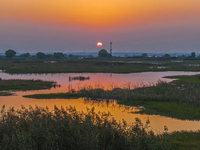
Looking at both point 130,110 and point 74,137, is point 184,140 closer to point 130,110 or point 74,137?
point 74,137

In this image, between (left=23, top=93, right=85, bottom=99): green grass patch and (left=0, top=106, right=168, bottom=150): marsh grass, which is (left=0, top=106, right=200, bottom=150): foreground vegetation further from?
(left=23, top=93, right=85, bottom=99): green grass patch

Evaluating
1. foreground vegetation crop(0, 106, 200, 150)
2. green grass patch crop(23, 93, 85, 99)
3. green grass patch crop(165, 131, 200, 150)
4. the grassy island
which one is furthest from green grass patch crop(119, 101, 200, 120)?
green grass patch crop(23, 93, 85, 99)

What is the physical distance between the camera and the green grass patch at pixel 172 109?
1766 cm

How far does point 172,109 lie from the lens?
1933 centimetres

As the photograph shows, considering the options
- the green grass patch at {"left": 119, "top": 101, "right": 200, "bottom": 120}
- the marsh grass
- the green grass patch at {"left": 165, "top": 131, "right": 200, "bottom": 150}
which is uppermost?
the marsh grass

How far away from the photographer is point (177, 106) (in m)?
20.0

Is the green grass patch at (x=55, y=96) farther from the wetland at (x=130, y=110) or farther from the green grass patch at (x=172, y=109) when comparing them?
the green grass patch at (x=172, y=109)

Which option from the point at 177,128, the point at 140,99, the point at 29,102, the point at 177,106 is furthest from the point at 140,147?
the point at 29,102

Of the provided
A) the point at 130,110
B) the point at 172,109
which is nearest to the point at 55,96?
the point at 130,110

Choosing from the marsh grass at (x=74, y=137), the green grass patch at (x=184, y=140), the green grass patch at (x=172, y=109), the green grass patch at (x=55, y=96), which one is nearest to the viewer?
the marsh grass at (x=74, y=137)

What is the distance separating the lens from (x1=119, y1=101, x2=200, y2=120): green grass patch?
→ 17.7m

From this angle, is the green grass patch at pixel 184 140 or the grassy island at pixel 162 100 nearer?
the green grass patch at pixel 184 140

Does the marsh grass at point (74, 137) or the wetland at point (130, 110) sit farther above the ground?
the marsh grass at point (74, 137)

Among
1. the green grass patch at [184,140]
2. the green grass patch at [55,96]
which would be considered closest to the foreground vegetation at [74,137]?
the green grass patch at [184,140]
